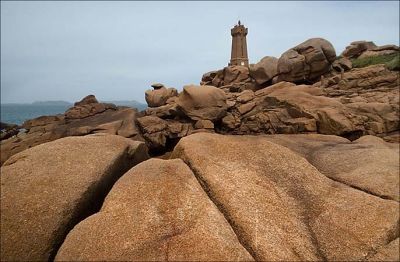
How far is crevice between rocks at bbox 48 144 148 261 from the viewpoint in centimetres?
680

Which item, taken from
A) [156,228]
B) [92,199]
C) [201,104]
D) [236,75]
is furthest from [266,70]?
[156,228]

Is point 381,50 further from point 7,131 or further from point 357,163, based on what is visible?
point 7,131

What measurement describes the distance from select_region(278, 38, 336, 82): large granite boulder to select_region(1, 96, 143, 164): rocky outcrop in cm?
1815

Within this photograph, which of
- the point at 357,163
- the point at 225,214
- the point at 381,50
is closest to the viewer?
the point at 225,214

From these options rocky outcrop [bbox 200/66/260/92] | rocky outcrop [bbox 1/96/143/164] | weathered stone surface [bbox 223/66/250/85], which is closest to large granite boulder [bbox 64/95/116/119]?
rocky outcrop [bbox 1/96/143/164]

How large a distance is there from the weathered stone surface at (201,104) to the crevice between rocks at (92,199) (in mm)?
18011

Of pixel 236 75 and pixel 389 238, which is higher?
pixel 389 238

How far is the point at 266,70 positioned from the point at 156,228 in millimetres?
33108

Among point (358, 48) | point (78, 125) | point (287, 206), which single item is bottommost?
point (78, 125)

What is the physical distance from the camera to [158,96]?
3894 centimetres

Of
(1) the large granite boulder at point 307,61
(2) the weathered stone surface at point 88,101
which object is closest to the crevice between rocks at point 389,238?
(1) the large granite boulder at point 307,61

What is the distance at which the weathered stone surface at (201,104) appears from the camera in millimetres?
27266

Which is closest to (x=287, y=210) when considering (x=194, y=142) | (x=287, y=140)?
(x=194, y=142)

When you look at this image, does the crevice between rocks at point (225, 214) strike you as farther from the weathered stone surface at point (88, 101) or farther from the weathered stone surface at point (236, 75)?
the weathered stone surface at point (236, 75)
